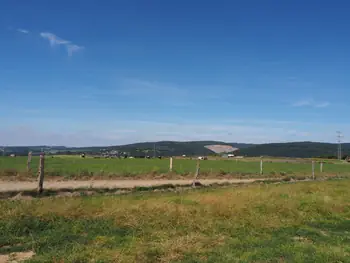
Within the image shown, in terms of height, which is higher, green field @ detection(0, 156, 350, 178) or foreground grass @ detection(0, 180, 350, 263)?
green field @ detection(0, 156, 350, 178)

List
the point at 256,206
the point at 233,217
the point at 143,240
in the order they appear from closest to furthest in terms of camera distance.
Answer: the point at 143,240
the point at 233,217
the point at 256,206

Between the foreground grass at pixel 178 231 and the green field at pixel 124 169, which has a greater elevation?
the green field at pixel 124 169

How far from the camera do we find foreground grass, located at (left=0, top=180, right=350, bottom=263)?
9.34m

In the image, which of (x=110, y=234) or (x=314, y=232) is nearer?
(x=110, y=234)

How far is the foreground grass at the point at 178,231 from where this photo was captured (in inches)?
368

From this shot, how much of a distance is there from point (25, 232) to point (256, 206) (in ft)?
29.1

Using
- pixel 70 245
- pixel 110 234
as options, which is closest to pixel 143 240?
pixel 110 234

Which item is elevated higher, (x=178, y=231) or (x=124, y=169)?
(x=124, y=169)

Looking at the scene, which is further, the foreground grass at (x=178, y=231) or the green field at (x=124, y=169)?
the green field at (x=124, y=169)

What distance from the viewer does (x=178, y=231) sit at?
11727 mm

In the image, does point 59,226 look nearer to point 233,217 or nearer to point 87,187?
point 233,217

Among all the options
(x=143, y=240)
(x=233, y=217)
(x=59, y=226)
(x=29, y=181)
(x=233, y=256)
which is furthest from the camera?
(x=29, y=181)

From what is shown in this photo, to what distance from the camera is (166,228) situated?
1215cm

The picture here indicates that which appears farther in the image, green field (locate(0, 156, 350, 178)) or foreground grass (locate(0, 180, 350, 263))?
green field (locate(0, 156, 350, 178))
